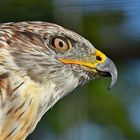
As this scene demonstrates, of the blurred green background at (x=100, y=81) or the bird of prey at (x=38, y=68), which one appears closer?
the bird of prey at (x=38, y=68)

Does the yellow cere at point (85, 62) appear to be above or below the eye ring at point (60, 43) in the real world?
below

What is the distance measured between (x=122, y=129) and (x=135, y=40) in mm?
1192

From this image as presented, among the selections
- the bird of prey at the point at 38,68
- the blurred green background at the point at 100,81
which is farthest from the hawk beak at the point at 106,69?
the blurred green background at the point at 100,81

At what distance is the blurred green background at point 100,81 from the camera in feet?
14.8

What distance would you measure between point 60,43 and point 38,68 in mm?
147

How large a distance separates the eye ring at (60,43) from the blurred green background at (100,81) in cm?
40

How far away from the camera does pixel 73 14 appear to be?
14.5 ft

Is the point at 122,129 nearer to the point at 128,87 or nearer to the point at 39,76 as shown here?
the point at 128,87

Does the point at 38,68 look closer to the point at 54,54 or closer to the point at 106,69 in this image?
the point at 54,54

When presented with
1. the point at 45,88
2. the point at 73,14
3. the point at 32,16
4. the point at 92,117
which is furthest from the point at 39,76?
the point at 92,117

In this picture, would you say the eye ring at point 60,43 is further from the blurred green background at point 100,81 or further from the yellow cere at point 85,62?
the blurred green background at point 100,81

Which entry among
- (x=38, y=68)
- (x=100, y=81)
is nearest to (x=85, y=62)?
(x=38, y=68)

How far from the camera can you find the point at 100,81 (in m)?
5.76

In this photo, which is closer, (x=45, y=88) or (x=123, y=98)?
(x=45, y=88)
